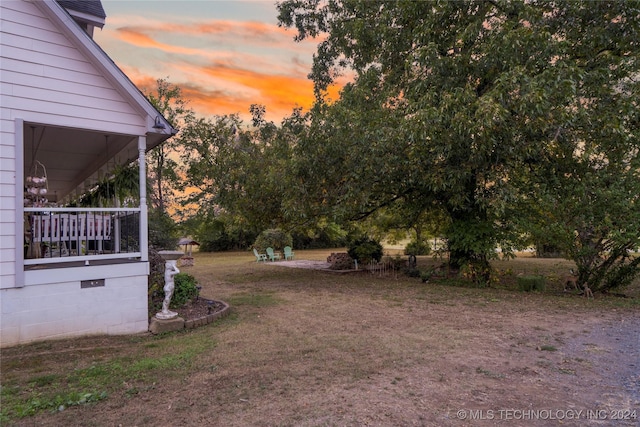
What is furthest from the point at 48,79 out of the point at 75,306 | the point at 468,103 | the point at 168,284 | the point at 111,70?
the point at 468,103

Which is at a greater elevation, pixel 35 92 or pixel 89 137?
pixel 35 92

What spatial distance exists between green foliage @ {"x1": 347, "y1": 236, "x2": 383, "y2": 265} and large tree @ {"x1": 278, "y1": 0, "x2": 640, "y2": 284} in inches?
150

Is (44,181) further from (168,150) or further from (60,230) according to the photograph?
(168,150)

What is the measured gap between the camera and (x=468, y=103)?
28.6ft

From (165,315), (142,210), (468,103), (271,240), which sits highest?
(468,103)

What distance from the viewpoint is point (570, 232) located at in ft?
29.8

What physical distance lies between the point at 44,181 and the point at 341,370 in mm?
5527

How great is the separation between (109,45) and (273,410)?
43.8 feet

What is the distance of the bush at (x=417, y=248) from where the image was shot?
2164 centimetres

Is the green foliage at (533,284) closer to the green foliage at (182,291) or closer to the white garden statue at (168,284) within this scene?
the green foliage at (182,291)

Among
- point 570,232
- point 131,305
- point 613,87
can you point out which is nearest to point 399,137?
point 570,232

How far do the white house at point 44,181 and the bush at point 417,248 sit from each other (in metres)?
17.3

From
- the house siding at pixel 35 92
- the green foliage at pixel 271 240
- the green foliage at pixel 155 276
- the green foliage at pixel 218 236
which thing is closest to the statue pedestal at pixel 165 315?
the green foliage at pixel 155 276

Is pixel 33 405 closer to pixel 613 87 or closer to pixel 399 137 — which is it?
pixel 399 137
